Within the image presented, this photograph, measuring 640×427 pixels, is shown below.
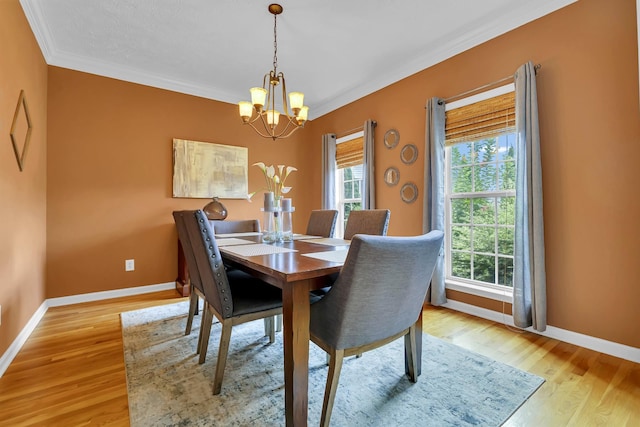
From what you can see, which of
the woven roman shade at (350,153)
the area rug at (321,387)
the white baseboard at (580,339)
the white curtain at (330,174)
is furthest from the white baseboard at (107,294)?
the white baseboard at (580,339)

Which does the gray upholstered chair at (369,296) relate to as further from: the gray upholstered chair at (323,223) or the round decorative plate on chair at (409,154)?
the round decorative plate on chair at (409,154)

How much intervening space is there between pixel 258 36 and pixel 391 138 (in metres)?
1.71

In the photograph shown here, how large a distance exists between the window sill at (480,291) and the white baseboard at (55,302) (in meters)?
3.13

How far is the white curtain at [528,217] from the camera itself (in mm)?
2158

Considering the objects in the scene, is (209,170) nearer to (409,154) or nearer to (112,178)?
(112,178)

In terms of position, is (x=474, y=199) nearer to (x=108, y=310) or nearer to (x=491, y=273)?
(x=491, y=273)

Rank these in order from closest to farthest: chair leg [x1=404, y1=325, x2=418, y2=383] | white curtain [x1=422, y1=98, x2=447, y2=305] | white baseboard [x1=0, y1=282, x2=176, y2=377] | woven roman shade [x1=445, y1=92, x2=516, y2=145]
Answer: chair leg [x1=404, y1=325, x2=418, y2=383], white baseboard [x1=0, y1=282, x2=176, y2=377], woven roman shade [x1=445, y1=92, x2=516, y2=145], white curtain [x1=422, y1=98, x2=447, y2=305]

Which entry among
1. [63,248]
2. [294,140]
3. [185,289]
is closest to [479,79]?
A: [294,140]

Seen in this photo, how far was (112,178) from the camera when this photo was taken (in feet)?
10.8

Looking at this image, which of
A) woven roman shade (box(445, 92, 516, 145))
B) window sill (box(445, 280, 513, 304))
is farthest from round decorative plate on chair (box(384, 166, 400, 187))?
window sill (box(445, 280, 513, 304))

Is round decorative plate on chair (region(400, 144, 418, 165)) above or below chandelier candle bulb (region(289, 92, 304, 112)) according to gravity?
below

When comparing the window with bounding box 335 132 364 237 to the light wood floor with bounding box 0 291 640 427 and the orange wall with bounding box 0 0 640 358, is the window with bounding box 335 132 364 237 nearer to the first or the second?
the orange wall with bounding box 0 0 640 358

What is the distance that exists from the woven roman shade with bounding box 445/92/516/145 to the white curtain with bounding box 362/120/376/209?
3.06 ft

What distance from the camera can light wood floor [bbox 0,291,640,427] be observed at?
4.56ft
